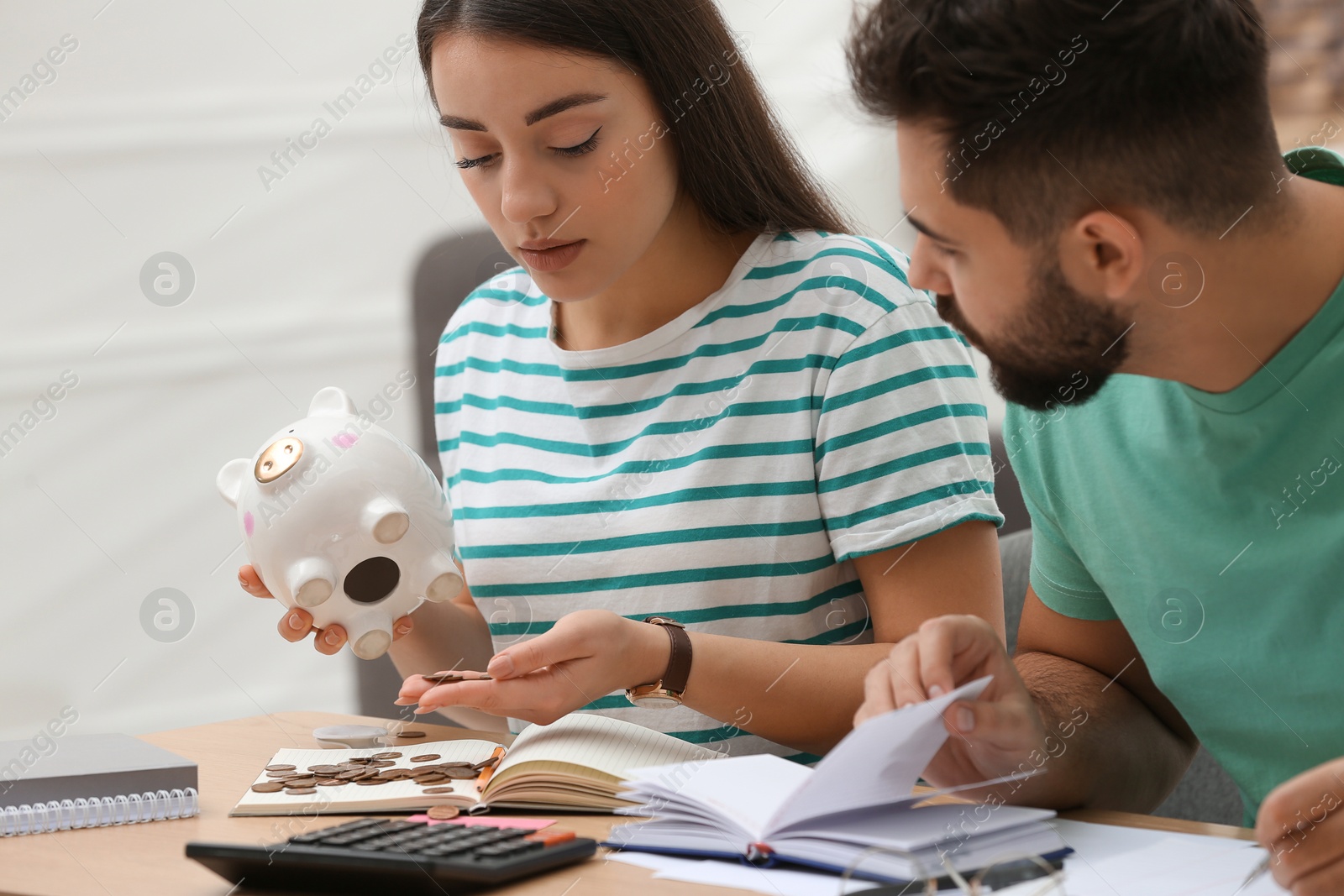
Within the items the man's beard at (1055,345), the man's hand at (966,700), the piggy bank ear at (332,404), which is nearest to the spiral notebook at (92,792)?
the piggy bank ear at (332,404)

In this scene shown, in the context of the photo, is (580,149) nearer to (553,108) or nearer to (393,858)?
(553,108)

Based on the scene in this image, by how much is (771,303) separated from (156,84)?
1.84 m

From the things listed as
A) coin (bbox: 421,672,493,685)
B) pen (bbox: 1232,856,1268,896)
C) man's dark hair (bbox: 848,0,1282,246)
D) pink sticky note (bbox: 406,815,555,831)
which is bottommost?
pen (bbox: 1232,856,1268,896)

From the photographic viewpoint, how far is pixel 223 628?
271 cm

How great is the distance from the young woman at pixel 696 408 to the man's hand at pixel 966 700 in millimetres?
228

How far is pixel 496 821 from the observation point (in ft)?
2.82

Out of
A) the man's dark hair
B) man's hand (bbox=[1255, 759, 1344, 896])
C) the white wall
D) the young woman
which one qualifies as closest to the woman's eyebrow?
the young woman

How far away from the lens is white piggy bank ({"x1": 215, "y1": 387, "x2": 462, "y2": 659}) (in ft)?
3.23

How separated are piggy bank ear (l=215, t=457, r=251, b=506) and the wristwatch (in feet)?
1.22

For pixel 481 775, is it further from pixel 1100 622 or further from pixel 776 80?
pixel 776 80

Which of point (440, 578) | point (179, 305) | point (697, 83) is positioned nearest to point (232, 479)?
point (440, 578)

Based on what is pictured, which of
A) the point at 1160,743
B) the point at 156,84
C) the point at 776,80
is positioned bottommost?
the point at 1160,743

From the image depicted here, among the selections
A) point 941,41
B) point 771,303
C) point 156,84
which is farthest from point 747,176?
point 156,84

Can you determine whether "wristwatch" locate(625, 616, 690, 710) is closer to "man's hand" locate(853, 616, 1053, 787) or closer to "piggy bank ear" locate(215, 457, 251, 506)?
"man's hand" locate(853, 616, 1053, 787)
